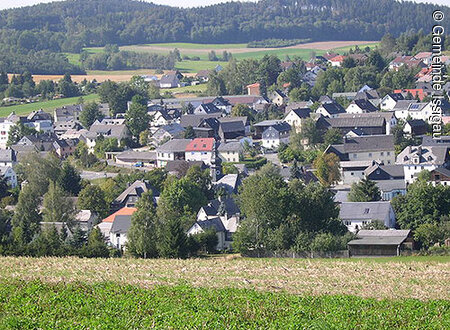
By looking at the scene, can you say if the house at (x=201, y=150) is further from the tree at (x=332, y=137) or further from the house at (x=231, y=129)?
the tree at (x=332, y=137)

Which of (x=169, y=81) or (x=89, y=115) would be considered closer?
(x=89, y=115)

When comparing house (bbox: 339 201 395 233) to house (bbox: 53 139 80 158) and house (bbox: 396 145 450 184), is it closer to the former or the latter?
house (bbox: 396 145 450 184)

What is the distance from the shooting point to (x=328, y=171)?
38.9m

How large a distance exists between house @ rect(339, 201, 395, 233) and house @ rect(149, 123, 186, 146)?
67.0 feet

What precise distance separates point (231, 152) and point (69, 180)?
387 inches

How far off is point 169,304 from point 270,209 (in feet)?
40.5

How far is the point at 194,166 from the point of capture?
39188mm

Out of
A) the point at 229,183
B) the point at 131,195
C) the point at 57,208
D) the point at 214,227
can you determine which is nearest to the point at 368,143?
the point at 229,183

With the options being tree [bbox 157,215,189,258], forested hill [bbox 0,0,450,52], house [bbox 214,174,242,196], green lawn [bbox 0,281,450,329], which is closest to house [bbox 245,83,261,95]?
house [bbox 214,174,242,196]

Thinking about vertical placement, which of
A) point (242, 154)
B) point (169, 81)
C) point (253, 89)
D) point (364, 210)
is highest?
point (169, 81)

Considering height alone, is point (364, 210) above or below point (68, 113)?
below

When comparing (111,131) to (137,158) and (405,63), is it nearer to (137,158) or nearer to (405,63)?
(137,158)

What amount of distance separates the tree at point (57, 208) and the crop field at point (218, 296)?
12.6m

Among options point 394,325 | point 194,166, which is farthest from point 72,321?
point 194,166
